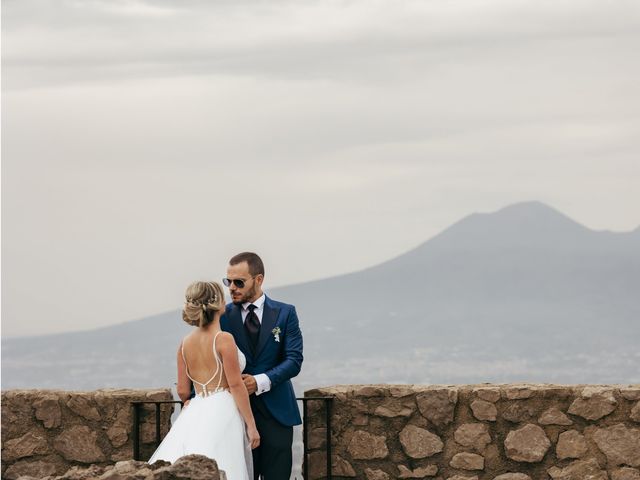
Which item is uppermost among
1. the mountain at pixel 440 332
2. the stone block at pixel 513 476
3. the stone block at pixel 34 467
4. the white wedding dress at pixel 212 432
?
the mountain at pixel 440 332

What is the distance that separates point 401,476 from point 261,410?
147cm

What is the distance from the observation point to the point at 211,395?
6.92m

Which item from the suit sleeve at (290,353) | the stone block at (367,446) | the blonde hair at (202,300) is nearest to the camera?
the blonde hair at (202,300)

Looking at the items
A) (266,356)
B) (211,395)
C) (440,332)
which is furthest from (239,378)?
(440,332)

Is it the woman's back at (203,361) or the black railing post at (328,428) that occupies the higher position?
the woman's back at (203,361)

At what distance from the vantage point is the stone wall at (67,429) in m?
8.47

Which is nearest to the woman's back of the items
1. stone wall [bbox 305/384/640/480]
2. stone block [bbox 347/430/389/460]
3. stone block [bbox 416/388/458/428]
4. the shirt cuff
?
the shirt cuff

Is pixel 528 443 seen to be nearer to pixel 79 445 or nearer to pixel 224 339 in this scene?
pixel 224 339

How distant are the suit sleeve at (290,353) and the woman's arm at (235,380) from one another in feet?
1.04

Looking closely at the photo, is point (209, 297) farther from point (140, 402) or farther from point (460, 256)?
point (460, 256)

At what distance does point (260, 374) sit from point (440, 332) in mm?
153310

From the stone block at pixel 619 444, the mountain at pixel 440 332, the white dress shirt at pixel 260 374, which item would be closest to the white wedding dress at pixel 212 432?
the white dress shirt at pixel 260 374

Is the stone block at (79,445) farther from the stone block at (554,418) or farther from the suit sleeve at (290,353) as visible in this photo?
the stone block at (554,418)

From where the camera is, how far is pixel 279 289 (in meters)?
167
